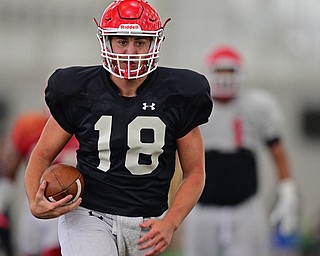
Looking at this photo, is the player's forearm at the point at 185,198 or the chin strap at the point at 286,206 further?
the chin strap at the point at 286,206

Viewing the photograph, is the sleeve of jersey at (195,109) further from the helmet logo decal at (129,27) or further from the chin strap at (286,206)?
the chin strap at (286,206)

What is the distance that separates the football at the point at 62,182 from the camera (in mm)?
4824

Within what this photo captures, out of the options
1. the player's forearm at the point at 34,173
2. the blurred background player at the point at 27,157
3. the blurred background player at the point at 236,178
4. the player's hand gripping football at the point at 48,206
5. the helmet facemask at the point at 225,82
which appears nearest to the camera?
the player's hand gripping football at the point at 48,206

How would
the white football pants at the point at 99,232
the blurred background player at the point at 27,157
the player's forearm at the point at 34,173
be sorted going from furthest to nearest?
the blurred background player at the point at 27,157
the player's forearm at the point at 34,173
the white football pants at the point at 99,232

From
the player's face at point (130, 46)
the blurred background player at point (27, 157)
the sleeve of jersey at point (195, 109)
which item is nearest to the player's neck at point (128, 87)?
the player's face at point (130, 46)

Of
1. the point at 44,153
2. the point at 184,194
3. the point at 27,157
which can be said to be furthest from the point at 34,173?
the point at 27,157

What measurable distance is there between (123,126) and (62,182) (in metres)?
0.37

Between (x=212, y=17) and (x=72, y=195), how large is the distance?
33.9 feet

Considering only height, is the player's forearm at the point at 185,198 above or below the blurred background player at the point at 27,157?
above

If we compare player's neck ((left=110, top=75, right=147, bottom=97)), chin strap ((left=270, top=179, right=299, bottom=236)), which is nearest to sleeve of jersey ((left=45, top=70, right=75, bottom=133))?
player's neck ((left=110, top=75, right=147, bottom=97))

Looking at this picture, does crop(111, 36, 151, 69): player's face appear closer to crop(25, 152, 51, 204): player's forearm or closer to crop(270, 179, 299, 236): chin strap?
crop(25, 152, 51, 204): player's forearm


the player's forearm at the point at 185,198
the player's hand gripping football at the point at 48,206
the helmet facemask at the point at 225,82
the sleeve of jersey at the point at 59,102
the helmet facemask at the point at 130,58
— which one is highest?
the helmet facemask at the point at 130,58

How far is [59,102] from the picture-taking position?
5004mm

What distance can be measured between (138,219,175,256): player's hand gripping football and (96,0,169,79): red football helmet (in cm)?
64
